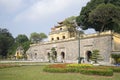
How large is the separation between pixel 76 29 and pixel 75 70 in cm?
2733

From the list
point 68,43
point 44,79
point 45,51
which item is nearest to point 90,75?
point 44,79

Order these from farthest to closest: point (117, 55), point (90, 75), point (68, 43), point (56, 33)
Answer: point (56, 33) → point (68, 43) → point (117, 55) → point (90, 75)

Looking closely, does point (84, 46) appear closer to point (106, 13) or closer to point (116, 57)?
point (106, 13)

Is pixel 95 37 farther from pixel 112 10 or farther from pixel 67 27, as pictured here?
pixel 67 27

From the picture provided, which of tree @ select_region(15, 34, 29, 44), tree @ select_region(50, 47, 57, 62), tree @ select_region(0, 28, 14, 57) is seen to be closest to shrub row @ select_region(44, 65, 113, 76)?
tree @ select_region(50, 47, 57, 62)

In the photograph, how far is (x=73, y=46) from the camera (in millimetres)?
33344

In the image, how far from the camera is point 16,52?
6256 centimetres

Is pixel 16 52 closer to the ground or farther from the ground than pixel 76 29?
closer to the ground

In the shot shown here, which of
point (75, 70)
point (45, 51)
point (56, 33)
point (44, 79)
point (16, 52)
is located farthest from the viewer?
point (16, 52)

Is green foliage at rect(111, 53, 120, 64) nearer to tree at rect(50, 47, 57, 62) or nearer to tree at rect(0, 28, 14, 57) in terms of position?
tree at rect(50, 47, 57, 62)

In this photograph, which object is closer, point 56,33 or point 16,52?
point 56,33

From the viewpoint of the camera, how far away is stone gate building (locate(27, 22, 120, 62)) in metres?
27.1

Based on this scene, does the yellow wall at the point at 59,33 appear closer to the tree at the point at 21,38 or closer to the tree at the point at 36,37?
the tree at the point at 36,37

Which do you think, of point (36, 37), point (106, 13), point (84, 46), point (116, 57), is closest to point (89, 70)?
point (116, 57)
